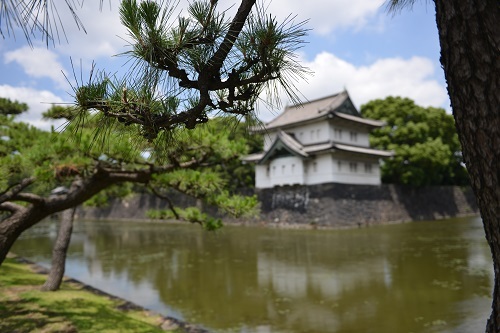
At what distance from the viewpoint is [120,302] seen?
4.86 metres

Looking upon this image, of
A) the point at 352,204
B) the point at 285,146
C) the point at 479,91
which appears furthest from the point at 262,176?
the point at 479,91

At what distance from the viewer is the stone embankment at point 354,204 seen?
17047 millimetres

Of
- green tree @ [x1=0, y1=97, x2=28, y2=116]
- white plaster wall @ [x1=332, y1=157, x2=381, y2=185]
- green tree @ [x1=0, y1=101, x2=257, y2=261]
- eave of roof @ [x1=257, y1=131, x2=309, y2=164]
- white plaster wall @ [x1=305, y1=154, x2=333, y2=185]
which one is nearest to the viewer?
green tree @ [x1=0, y1=101, x2=257, y2=261]

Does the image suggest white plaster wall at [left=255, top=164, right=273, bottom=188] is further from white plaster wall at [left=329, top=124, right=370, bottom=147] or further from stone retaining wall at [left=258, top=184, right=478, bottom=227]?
white plaster wall at [left=329, top=124, right=370, bottom=147]

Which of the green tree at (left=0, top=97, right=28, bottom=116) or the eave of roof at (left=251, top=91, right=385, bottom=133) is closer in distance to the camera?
the green tree at (left=0, top=97, right=28, bottom=116)

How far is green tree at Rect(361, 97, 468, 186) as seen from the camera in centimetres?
1934

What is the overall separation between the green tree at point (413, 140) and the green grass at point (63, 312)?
17636 millimetres

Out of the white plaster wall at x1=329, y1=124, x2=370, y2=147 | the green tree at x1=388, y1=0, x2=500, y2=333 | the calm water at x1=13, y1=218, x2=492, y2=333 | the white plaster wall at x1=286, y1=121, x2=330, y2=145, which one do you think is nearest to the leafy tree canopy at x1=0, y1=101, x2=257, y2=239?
the calm water at x1=13, y1=218, x2=492, y2=333

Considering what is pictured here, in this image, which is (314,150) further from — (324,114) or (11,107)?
(11,107)

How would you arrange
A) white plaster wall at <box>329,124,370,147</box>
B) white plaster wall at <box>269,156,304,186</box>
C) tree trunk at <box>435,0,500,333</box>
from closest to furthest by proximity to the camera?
tree trunk at <box>435,0,500,333</box>
white plaster wall at <box>269,156,304,186</box>
white plaster wall at <box>329,124,370,147</box>

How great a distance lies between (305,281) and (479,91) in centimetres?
594

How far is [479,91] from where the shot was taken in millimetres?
1206

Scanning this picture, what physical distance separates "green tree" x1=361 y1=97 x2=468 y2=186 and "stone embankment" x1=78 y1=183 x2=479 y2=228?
966mm

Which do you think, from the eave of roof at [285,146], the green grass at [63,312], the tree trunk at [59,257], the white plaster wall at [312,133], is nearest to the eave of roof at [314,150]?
the eave of roof at [285,146]
